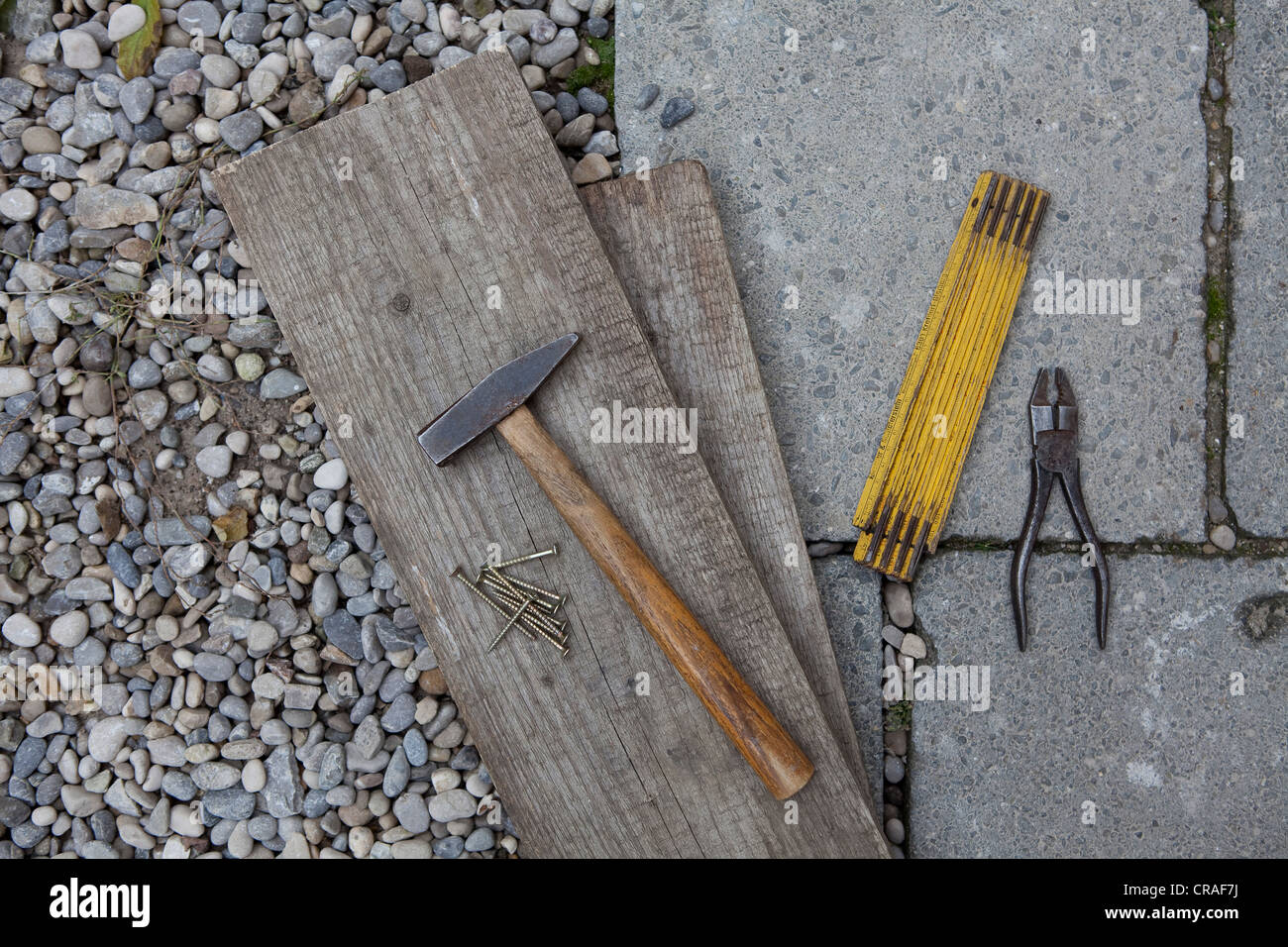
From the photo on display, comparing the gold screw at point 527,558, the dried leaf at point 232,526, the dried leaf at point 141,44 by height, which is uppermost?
the dried leaf at point 141,44

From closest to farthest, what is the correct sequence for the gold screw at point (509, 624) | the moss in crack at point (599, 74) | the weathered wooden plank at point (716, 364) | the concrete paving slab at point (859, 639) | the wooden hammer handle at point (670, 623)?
the wooden hammer handle at point (670, 623) < the gold screw at point (509, 624) < the weathered wooden plank at point (716, 364) < the concrete paving slab at point (859, 639) < the moss in crack at point (599, 74)

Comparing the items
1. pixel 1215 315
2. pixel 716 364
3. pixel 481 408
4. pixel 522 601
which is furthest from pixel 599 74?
pixel 1215 315

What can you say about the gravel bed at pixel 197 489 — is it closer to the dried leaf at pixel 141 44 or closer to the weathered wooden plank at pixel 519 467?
the dried leaf at pixel 141 44

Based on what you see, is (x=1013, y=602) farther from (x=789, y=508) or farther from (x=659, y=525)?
(x=659, y=525)

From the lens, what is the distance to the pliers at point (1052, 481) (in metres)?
2.81

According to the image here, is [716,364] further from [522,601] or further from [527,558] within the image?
[522,601]

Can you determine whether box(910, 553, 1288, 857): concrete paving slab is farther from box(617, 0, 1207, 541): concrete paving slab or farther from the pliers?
box(617, 0, 1207, 541): concrete paving slab

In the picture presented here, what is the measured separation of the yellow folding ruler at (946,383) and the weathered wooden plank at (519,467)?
525 millimetres

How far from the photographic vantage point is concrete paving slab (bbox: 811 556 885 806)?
286 centimetres

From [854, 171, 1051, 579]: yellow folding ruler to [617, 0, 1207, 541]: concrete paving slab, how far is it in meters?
0.07

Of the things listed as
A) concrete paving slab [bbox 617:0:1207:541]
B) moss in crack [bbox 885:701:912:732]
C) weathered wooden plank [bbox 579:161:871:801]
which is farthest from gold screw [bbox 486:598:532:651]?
moss in crack [bbox 885:701:912:732]

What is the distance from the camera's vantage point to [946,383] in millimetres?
2803

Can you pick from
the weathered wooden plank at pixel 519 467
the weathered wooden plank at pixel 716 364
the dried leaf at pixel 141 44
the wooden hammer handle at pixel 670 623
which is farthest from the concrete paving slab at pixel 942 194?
the dried leaf at pixel 141 44

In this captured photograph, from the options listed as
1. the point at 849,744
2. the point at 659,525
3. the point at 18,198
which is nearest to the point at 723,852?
the point at 849,744
